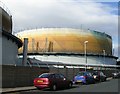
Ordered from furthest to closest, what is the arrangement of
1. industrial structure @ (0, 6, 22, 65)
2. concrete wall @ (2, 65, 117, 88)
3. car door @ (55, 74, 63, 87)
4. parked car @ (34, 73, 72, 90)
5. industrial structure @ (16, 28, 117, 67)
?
1. industrial structure @ (16, 28, 117, 67)
2. industrial structure @ (0, 6, 22, 65)
3. concrete wall @ (2, 65, 117, 88)
4. car door @ (55, 74, 63, 87)
5. parked car @ (34, 73, 72, 90)

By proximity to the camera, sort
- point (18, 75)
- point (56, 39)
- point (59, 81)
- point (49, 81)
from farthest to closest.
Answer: point (56, 39) → point (18, 75) → point (59, 81) → point (49, 81)

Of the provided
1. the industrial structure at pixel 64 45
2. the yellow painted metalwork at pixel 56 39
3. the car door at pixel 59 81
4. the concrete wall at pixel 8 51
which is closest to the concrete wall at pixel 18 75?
the car door at pixel 59 81

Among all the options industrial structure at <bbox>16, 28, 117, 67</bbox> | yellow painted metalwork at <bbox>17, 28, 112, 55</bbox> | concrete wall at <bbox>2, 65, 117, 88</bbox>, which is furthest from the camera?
yellow painted metalwork at <bbox>17, 28, 112, 55</bbox>

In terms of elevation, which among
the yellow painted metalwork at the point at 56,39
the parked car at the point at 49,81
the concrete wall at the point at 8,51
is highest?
the yellow painted metalwork at the point at 56,39

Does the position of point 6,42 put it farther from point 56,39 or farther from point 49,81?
point 56,39

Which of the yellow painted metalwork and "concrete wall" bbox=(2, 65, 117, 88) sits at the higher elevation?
the yellow painted metalwork

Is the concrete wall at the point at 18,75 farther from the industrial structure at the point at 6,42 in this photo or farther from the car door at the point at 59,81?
the industrial structure at the point at 6,42

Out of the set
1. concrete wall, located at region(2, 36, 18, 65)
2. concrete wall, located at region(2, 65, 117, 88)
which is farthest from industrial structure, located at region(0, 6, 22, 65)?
concrete wall, located at region(2, 65, 117, 88)

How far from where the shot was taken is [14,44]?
42.0m

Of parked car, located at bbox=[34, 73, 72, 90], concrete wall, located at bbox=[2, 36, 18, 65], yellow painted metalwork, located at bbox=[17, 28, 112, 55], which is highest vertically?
yellow painted metalwork, located at bbox=[17, 28, 112, 55]

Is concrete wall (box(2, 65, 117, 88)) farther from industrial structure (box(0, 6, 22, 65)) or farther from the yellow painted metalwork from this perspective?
the yellow painted metalwork

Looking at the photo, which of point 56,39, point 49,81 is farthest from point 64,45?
point 49,81

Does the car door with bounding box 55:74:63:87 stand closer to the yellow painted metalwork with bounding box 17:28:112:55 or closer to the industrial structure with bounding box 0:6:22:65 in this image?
the industrial structure with bounding box 0:6:22:65

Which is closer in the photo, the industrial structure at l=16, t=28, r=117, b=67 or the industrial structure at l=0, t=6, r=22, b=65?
the industrial structure at l=0, t=6, r=22, b=65
